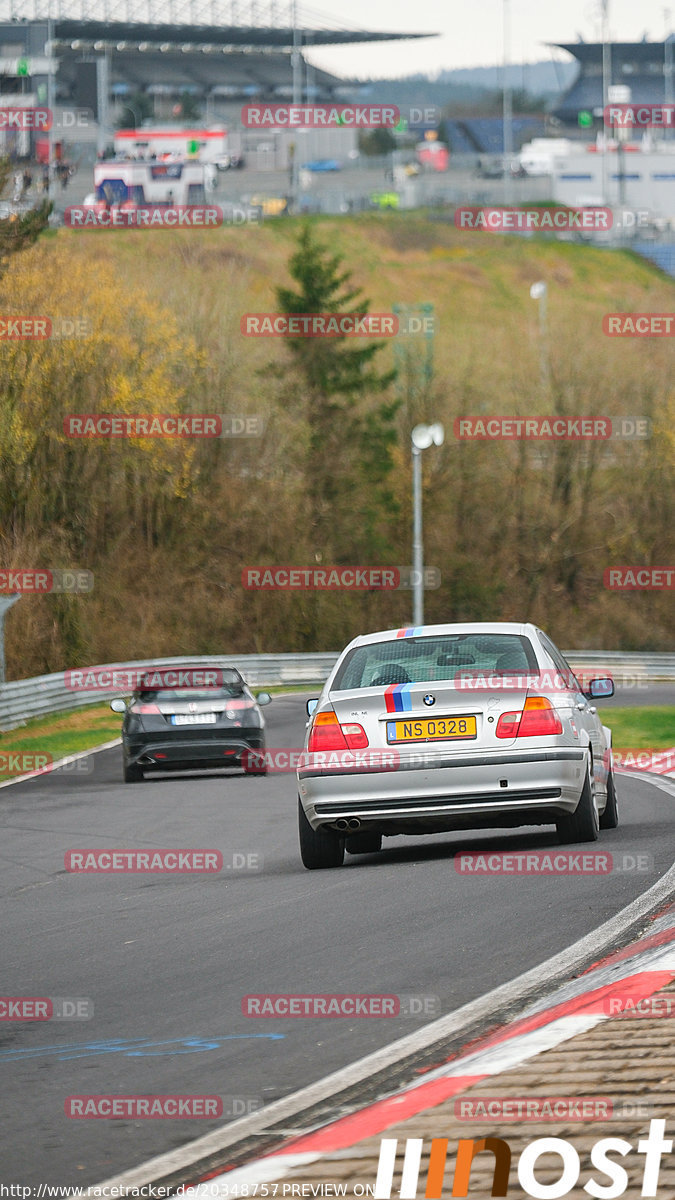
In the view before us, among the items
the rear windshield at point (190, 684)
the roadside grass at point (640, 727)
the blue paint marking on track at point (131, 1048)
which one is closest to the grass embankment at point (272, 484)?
the roadside grass at point (640, 727)

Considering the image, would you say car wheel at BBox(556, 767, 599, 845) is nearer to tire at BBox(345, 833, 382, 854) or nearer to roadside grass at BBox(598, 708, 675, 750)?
tire at BBox(345, 833, 382, 854)

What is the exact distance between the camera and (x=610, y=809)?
12789 millimetres

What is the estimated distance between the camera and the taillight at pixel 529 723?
→ 1077 centimetres

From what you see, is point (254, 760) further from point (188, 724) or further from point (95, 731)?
point (95, 731)

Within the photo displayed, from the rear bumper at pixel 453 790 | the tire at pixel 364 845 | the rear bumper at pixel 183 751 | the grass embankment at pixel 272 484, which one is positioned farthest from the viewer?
the grass embankment at pixel 272 484

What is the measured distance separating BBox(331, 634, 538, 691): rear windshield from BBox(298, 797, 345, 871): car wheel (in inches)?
36.4

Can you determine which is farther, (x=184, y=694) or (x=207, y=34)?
(x=207, y=34)

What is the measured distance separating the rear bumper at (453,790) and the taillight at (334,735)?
0.18 m

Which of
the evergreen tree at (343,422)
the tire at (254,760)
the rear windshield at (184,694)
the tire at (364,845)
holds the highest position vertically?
the evergreen tree at (343,422)

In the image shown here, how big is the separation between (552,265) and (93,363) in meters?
66.5

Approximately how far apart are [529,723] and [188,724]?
9.57 metres

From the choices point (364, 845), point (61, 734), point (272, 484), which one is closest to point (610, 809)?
point (364, 845)

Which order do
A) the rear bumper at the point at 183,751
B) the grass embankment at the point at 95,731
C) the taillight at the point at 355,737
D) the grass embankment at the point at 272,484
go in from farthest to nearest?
the grass embankment at the point at 272,484, the grass embankment at the point at 95,731, the rear bumper at the point at 183,751, the taillight at the point at 355,737

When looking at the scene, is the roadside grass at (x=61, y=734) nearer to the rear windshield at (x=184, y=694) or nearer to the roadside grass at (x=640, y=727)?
the rear windshield at (x=184, y=694)
